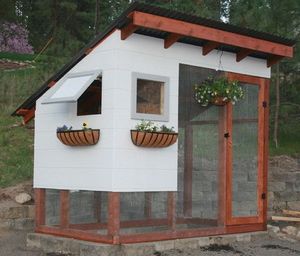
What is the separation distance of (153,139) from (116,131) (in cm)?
48

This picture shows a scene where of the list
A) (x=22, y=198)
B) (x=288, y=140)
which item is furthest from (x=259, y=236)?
(x=288, y=140)

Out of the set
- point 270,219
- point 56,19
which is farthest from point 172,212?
point 56,19

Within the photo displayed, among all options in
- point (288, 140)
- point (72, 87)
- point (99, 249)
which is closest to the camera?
point (99, 249)

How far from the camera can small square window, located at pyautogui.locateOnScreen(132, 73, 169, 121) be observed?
7516 millimetres

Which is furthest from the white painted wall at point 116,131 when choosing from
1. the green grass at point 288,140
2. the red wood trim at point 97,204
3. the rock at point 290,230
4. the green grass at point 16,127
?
the green grass at point 288,140

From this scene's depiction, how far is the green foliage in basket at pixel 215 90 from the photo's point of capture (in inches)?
324

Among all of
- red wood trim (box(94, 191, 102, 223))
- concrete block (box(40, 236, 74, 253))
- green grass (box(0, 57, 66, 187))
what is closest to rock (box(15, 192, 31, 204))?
green grass (box(0, 57, 66, 187))

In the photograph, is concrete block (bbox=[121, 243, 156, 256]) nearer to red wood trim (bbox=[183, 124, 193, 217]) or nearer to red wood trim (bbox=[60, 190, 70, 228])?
red wood trim (bbox=[183, 124, 193, 217])

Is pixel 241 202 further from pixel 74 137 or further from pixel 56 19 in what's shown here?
pixel 56 19

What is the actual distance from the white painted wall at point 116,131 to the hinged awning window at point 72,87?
138 mm

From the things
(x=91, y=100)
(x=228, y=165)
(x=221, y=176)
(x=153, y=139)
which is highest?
(x=91, y=100)

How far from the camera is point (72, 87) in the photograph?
7648 mm

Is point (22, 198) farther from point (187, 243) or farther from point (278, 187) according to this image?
point (278, 187)

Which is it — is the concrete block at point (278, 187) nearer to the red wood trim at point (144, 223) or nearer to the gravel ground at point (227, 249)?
the gravel ground at point (227, 249)
